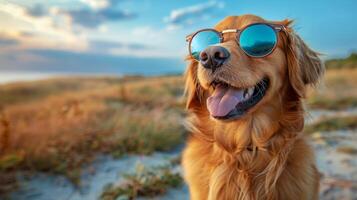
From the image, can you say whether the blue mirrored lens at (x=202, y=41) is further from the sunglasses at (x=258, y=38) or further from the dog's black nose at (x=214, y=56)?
the dog's black nose at (x=214, y=56)

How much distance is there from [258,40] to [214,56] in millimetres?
431

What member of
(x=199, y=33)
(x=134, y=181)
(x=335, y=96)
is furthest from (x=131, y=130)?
(x=335, y=96)

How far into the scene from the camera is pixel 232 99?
2.83 meters

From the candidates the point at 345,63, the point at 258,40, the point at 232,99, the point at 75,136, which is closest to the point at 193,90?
the point at 232,99

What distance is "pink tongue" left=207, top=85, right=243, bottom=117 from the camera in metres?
2.81

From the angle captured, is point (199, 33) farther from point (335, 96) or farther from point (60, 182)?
point (335, 96)

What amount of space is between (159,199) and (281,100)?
1945 mm

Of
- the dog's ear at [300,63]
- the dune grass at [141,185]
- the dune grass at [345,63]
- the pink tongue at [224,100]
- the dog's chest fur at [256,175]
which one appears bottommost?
the dune grass at [345,63]

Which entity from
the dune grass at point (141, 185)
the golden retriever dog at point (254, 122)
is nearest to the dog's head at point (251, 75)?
the golden retriever dog at point (254, 122)

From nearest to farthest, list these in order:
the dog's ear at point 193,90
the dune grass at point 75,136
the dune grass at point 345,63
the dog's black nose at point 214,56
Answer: the dog's black nose at point 214,56 → the dog's ear at point 193,90 → the dune grass at point 75,136 → the dune grass at point 345,63

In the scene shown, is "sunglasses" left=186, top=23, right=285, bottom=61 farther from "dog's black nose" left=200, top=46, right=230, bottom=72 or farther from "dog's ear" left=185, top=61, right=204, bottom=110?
"dog's ear" left=185, top=61, right=204, bottom=110

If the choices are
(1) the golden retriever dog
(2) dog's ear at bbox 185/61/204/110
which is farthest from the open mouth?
(2) dog's ear at bbox 185/61/204/110

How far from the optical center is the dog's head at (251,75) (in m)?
2.78

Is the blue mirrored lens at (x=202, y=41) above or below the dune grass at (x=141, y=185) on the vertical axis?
above
